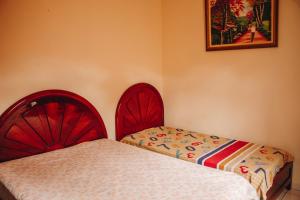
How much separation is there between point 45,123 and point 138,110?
A: 3.87ft

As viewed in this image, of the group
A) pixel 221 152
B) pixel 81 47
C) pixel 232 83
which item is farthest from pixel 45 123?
pixel 232 83

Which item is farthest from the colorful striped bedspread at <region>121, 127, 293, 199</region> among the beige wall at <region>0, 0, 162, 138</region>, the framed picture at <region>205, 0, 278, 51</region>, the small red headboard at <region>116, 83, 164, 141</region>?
the framed picture at <region>205, 0, 278, 51</region>

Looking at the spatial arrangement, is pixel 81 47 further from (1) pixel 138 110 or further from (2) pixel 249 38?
(2) pixel 249 38

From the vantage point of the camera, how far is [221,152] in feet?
8.07

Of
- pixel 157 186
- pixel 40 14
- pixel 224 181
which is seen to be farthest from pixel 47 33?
pixel 224 181

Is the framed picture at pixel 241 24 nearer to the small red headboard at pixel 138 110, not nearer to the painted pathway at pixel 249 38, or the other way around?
the painted pathway at pixel 249 38

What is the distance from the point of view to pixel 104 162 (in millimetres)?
2125

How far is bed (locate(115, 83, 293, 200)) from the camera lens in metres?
2.12

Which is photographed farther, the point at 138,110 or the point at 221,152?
the point at 138,110

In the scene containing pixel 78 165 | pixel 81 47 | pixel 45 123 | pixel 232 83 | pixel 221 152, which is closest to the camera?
pixel 78 165

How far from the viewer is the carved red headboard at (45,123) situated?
2125mm

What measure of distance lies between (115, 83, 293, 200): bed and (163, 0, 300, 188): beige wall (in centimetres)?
16

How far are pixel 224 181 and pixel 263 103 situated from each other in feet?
4.09

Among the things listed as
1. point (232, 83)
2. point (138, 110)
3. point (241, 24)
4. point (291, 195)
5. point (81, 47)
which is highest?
point (241, 24)
